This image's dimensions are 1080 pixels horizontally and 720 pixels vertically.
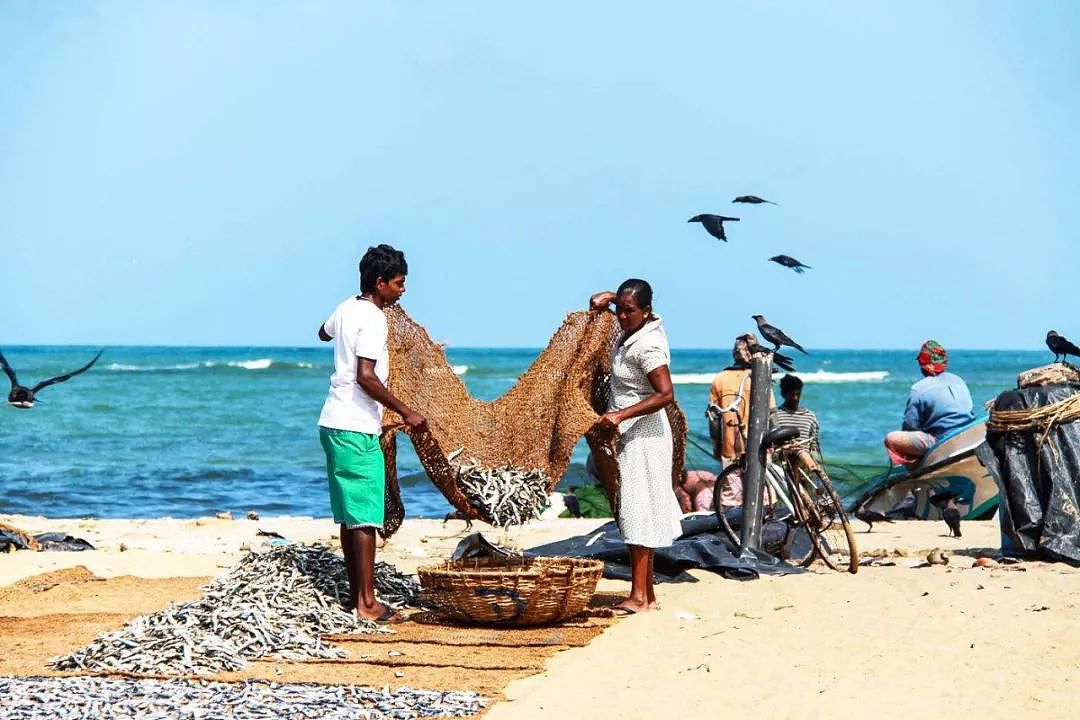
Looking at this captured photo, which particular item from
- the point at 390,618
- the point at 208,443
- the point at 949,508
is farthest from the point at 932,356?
the point at 208,443

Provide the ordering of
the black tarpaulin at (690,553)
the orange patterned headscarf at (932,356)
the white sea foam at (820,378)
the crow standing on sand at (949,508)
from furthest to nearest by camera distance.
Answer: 1. the white sea foam at (820,378)
2. the orange patterned headscarf at (932,356)
3. the crow standing on sand at (949,508)
4. the black tarpaulin at (690,553)

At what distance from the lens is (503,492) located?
7.26m

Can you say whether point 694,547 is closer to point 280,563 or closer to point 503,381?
point 280,563

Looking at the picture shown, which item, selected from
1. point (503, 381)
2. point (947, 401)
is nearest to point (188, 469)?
point (947, 401)

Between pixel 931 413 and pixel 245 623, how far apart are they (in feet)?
23.0

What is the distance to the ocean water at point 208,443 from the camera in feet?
54.0

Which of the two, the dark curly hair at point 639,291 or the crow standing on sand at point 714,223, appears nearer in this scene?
the dark curly hair at point 639,291

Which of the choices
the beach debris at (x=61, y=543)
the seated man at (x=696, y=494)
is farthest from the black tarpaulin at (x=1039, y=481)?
the beach debris at (x=61, y=543)

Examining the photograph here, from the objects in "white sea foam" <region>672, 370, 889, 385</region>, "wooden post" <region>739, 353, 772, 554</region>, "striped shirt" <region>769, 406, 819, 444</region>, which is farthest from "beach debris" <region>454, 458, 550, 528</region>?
"white sea foam" <region>672, 370, 889, 385</region>

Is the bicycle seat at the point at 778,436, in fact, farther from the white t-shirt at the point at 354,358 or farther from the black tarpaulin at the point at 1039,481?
the white t-shirt at the point at 354,358

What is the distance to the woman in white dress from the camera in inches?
274

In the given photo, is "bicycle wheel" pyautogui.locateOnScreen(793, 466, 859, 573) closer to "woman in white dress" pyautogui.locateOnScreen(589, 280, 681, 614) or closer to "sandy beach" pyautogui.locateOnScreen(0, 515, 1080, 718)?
"sandy beach" pyautogui.locateOnScreen(0, 515, 1080, 718)

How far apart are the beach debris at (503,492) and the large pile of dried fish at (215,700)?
6.16 ft

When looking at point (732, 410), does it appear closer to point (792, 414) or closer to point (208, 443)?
point (792, 414)
